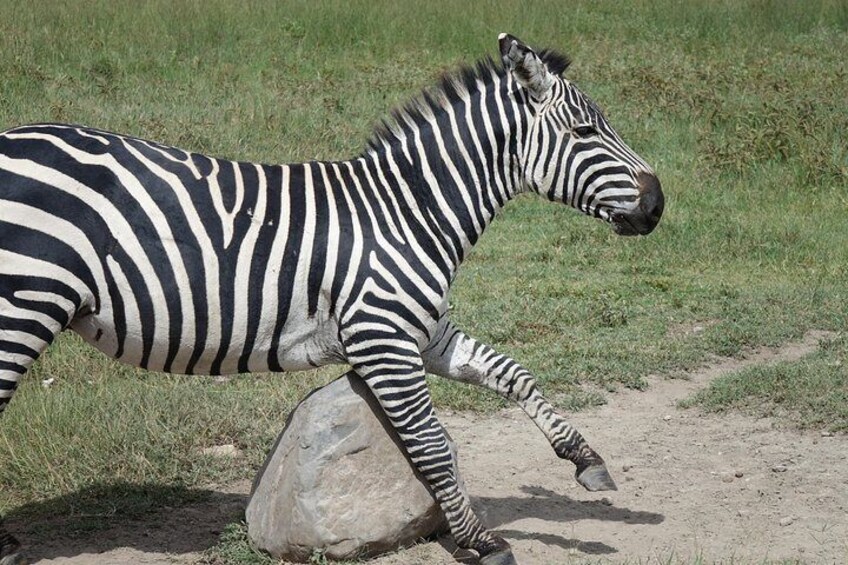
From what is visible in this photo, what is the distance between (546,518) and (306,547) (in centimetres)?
131

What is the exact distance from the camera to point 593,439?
22.3 ft

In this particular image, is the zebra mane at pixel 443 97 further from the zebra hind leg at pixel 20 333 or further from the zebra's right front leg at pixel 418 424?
the zebra hind leg at pixel 20 333

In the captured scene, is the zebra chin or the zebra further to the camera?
the zebra chin

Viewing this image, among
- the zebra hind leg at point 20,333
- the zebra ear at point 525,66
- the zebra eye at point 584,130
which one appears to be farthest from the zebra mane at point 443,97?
the zebra hind leg at point 20,333

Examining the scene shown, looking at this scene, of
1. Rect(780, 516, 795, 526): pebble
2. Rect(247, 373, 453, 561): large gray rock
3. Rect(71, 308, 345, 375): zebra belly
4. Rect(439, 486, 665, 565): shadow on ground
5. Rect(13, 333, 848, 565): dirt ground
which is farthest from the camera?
Rect(780, 516, 795, 526): pebble

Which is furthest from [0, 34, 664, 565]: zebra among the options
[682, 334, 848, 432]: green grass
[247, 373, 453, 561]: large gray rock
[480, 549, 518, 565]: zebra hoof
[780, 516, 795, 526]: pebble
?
[682, 334, 848, 432]: green grass

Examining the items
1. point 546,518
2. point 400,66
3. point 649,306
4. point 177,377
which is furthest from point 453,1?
→ point 546,518

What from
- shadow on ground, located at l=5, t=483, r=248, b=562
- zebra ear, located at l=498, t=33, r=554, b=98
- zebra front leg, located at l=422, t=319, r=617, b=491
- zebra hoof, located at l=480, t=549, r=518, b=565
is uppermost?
zebra ear, located at l=498, t=33, r=554, b=98

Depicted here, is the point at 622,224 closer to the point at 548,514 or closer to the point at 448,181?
the point at 448,181

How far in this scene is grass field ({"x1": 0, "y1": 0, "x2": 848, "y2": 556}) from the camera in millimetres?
6648

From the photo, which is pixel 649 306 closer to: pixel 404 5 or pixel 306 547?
pixel 306 547

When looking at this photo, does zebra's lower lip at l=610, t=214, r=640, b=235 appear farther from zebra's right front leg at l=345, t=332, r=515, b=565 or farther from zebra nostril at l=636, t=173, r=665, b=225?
zebra's right front leg at l=345, t=332, r=515, b=565

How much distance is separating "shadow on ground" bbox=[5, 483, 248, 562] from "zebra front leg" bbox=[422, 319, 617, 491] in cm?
133

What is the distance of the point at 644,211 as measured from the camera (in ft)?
17.3
